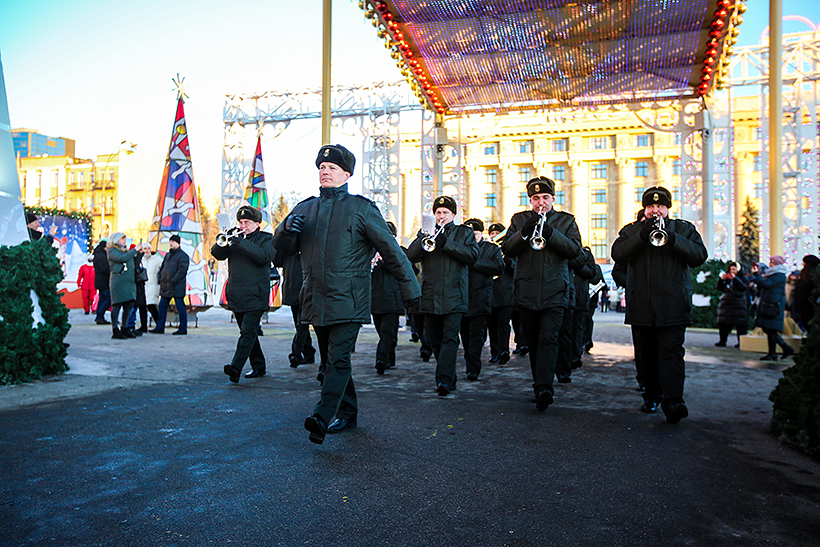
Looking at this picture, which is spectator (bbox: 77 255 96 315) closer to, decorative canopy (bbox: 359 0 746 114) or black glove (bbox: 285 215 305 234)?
decorative canopy (bbox: 359 0 746 114)

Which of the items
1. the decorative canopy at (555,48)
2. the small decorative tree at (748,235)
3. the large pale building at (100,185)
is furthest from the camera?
the large pale building at (100,185)

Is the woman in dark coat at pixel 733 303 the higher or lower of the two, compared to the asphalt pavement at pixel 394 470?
higher

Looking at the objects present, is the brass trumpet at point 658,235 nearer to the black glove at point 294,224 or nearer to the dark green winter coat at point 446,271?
the dark green winter coat at point 446,271

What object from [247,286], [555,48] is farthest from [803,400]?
[555,48]

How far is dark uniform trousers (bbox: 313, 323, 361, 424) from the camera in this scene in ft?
14.4

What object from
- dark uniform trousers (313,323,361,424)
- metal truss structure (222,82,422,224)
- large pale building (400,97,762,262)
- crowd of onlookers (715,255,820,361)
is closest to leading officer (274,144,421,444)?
dark uniform trousers (313,323,361,424)

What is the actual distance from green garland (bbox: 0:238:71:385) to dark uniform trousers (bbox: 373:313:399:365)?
12.1ft

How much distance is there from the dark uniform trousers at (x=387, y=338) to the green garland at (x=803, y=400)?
176 inches

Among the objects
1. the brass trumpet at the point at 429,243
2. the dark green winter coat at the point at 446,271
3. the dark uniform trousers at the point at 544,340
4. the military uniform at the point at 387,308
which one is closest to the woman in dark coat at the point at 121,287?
the military uniform at the point at 387,308

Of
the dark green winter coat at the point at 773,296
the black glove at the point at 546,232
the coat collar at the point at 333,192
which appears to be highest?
the coat collar at the point at 333,192

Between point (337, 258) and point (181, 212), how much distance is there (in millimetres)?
11965

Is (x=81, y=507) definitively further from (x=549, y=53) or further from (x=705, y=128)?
(x=705, y=128)

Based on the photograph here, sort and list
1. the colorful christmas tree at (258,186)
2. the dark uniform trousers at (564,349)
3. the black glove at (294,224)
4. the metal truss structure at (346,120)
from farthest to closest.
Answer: the metal truss structure at (346,120), the colorful christmas tree at (258,186), the dark uniform trousers at (564,349), the black glove at (294,224)

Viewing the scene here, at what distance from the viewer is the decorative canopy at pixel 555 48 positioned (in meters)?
10.9
